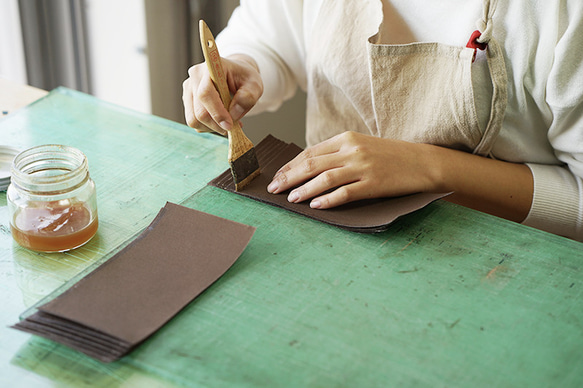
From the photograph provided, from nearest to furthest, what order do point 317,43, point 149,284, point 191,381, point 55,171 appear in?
point 191,381 < point 149,284 < point 55,171 < point 317,43

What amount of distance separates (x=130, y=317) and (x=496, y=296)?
17.3 inches

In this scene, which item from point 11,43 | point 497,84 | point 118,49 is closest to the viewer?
point 497,84

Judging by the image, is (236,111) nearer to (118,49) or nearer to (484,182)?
(484,182)

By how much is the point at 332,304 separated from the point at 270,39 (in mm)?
750

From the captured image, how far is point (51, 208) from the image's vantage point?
0.76 meters

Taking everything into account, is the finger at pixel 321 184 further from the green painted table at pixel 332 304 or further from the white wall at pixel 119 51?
the white wall at pixel 119 51

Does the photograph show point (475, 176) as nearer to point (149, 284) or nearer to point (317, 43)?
point (317, 43)

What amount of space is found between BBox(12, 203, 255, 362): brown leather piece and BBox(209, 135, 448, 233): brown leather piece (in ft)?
0.33

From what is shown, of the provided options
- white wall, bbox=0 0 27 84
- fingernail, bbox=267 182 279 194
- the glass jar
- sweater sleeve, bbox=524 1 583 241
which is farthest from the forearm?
white wall, bbox=0 0 27 84

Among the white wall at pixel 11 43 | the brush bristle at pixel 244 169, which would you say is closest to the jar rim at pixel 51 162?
the brush bristle at pixel 244 169

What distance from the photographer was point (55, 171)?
827mm

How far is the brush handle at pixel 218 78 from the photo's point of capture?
0.86 meters

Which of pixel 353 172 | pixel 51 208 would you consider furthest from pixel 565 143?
pixel 51 208

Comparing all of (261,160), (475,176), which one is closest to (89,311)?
(261,160)
